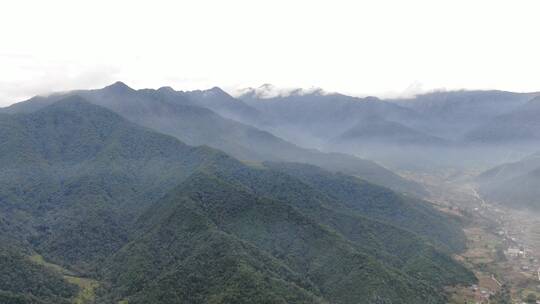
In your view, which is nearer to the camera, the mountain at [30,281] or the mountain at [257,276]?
the mountain at [257,276]

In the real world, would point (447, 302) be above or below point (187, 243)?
below

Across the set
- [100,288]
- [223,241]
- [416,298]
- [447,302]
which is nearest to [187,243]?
[223,241]

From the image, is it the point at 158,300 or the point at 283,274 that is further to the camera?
the point at 283,274

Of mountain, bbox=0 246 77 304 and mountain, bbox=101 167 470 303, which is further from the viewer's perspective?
mountain, bbox=0 246 77 304

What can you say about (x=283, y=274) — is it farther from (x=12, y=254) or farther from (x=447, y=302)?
(x=12, y=254)

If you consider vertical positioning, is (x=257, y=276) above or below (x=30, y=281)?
above

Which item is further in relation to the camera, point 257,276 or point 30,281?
point 30,281

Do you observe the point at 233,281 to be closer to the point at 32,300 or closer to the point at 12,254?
the point at 32,300

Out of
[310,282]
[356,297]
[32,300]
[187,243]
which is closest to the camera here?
[32,300]

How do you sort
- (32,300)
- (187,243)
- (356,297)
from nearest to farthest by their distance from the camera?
(32,300), (356,297), (187,243)
